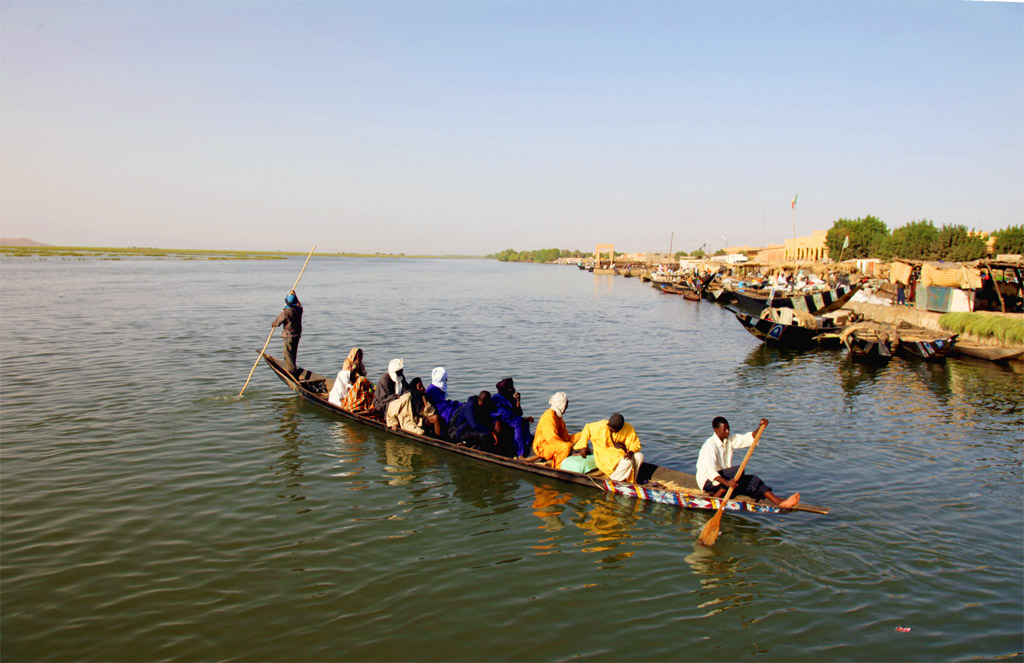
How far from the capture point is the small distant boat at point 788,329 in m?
25.6

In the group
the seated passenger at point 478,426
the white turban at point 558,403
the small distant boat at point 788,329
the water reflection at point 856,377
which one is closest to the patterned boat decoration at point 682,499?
the white turban at point 558,403

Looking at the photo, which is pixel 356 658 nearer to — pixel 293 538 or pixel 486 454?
pixel 293 538

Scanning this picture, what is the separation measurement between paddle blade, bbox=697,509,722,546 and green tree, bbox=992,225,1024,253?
59.5 metres

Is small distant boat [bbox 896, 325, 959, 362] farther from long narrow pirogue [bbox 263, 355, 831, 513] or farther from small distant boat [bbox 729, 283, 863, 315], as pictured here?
long narrow pirogue [bbox 263, 355, 831, 513]

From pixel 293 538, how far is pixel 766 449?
906cm

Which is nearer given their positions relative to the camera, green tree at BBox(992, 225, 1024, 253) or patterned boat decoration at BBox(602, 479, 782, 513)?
patterned boat decoration at BBox(602, 479, 782, 513)

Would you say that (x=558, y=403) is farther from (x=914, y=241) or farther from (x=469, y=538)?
(x=914, y=241)

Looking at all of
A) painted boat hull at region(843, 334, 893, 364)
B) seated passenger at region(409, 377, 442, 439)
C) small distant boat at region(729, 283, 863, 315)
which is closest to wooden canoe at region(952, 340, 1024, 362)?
painted boat hull at region(843, 334, 893, 364)

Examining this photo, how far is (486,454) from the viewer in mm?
9945

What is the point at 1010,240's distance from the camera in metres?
51.1

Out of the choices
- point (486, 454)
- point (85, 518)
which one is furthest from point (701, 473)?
point (85, 518)

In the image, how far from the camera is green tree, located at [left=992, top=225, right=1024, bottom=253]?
50.3 m

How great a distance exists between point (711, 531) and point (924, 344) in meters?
19.5

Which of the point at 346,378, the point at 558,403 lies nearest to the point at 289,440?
the point at 346,378
